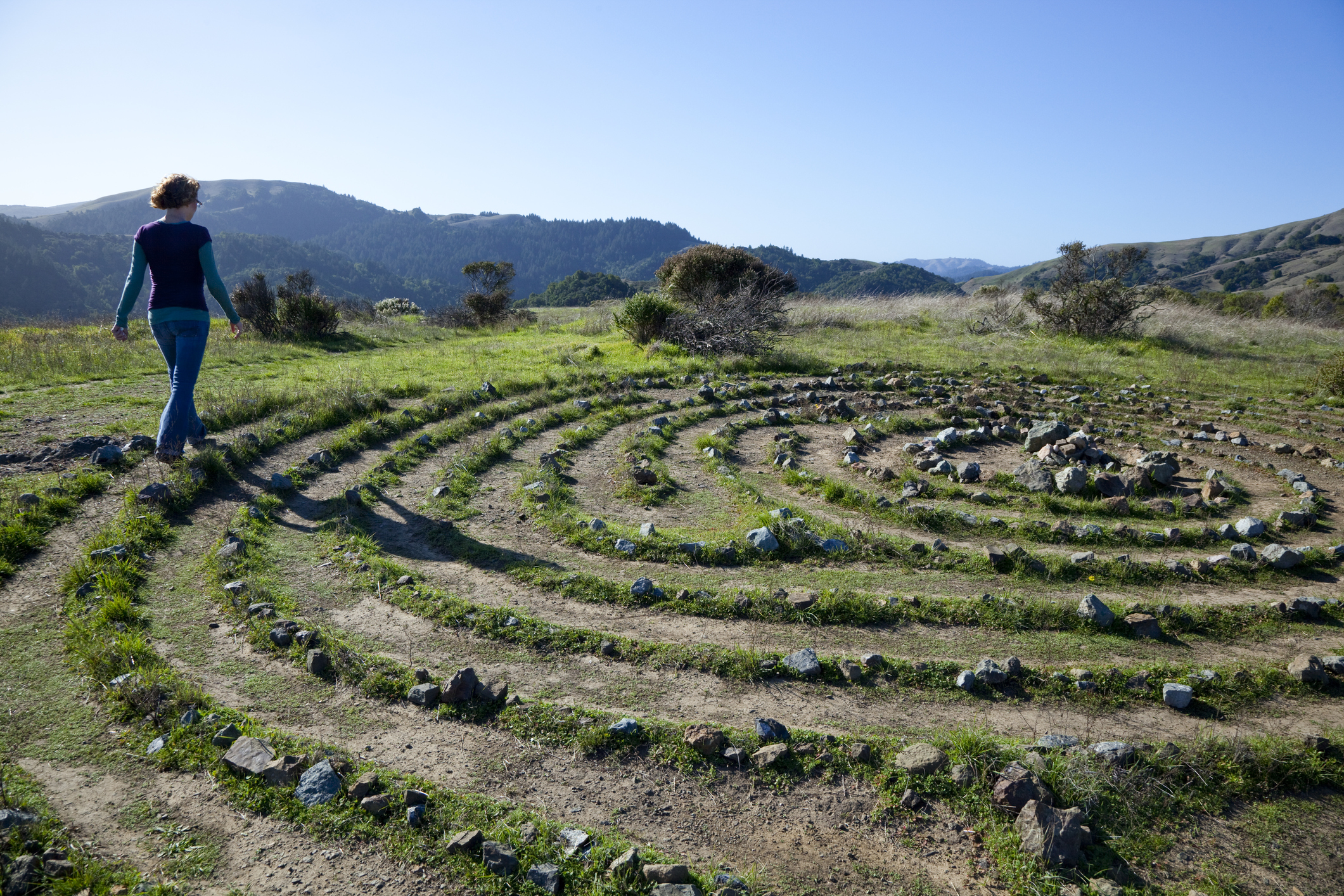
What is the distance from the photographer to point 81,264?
311 ft

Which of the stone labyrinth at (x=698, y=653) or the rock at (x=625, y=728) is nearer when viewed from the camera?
the stone labyrinth at (x=698, y=653)

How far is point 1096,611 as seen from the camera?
5.36 m

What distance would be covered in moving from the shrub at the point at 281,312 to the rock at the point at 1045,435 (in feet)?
68.3

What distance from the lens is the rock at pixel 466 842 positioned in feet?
9.85

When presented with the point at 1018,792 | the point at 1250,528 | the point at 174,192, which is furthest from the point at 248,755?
the point at 1250,528

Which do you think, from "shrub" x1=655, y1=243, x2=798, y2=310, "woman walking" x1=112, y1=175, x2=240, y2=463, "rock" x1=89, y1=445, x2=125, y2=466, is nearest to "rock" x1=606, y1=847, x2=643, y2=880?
"woman walking" x1=112, y1=175, x2=240, y2=463

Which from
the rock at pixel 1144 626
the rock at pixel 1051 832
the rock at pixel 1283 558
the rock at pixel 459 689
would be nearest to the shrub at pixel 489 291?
the rock at pixel 459 689

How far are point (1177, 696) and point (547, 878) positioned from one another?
13.4 ft

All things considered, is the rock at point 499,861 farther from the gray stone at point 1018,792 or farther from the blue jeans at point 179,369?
the blue jeans at point 179,369

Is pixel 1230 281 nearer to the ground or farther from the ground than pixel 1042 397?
farther from the ground

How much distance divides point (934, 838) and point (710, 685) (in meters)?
1.60

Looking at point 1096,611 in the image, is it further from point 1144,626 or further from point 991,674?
point 991,674

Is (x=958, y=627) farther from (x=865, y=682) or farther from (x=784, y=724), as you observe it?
(x=784, y=724)

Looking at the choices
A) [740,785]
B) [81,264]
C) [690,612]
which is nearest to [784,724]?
[740,785]
